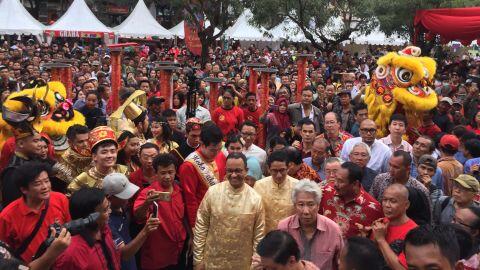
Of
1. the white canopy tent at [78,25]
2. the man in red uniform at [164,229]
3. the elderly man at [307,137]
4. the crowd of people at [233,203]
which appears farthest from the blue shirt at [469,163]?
the white canopy tent at [78,25]

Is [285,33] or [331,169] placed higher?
[285,33]

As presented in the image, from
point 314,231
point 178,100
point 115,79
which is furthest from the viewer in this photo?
point 115,79

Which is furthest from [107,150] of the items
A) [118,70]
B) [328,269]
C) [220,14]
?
[220,14]

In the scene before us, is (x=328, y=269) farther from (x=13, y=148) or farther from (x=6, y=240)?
(x=13, y=148)

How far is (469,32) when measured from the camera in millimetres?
15055

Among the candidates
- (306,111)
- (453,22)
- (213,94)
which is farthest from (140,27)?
(306,111)

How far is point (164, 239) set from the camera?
4926 millimetres

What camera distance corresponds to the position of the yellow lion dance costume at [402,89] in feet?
27.7

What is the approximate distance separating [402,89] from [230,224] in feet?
15.3

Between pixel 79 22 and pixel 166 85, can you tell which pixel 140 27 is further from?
pixel 166 85

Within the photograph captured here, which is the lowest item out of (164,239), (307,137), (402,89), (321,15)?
(164,239)

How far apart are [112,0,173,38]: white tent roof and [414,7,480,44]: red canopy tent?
1235 cm

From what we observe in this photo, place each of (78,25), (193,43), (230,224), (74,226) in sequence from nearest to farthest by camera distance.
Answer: (74,226), (230,224), (78,25), (193,43)

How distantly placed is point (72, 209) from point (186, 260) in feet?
5.73
